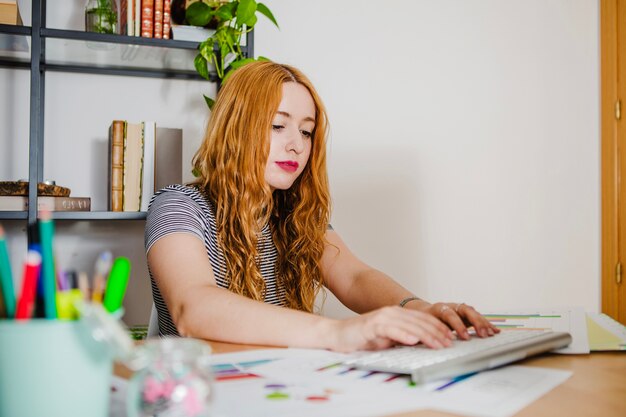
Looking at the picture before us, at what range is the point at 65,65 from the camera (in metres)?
2.26

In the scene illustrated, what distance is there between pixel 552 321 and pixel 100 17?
5.26 ft

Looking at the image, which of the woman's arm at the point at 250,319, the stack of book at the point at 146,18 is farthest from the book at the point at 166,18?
the woman's arm at the point at 250,319

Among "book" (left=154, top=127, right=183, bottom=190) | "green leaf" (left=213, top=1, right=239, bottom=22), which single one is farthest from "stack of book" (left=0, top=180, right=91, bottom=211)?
"green leaf" (left=213, top=1, right=239, bottom=22)

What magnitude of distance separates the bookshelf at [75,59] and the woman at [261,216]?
1.80 feet

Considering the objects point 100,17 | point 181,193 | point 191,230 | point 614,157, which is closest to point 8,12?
point 100,17

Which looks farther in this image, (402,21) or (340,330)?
(402,21)

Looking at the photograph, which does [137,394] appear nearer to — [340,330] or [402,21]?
[340,330]

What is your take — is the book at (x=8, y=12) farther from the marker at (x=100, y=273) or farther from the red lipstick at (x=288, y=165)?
the marker at (x=100, y=273)

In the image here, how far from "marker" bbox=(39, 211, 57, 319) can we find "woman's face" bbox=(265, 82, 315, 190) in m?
1.14

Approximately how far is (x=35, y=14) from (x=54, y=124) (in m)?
0.47

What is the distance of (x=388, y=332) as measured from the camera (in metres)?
0.88

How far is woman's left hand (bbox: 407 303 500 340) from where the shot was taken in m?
1.00

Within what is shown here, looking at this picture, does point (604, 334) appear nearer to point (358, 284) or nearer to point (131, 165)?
point (358, 284)

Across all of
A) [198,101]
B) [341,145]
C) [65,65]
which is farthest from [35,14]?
[341,145]
